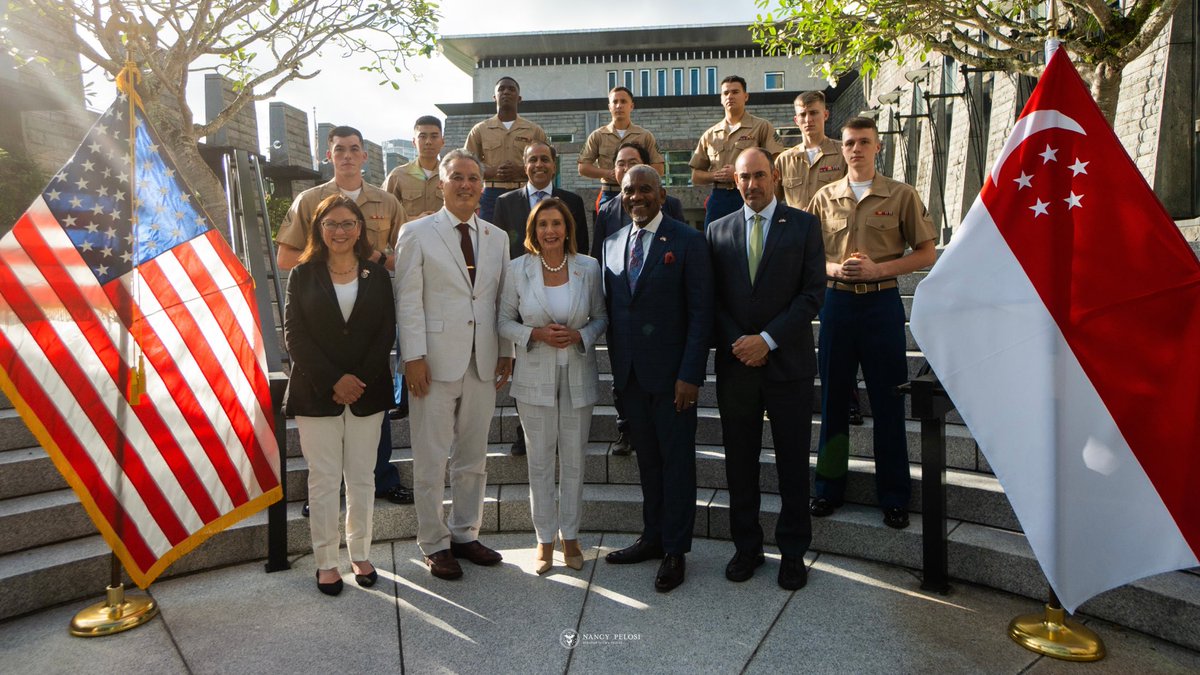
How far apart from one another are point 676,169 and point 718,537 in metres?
11.8

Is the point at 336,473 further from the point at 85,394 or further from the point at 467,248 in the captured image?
the point at 467,248

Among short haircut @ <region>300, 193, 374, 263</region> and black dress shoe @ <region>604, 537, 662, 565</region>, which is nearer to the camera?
short haircut @ <region>300, 193, 374, 263</region>

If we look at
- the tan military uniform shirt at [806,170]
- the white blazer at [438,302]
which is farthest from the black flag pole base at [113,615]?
the tan military uniform shirt at [806,170]

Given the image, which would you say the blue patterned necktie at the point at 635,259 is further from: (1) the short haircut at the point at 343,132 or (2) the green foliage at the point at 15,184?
(2) the green foliage at the point at 15,184

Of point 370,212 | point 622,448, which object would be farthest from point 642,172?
point 370,212

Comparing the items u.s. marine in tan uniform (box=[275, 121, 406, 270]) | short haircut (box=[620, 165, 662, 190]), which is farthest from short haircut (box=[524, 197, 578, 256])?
u.s. marine in tan uniform (box=[275, 121, 406, 270])

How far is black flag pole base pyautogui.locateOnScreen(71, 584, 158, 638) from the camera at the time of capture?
3.14 m

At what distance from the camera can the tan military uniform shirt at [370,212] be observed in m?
4.26

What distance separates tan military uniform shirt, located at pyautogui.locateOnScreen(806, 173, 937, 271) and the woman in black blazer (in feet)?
7.62

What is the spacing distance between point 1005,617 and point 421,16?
7967mm

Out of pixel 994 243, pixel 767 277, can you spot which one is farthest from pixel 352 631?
pixel 994 243

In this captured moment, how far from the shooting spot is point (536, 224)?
11.8 feet

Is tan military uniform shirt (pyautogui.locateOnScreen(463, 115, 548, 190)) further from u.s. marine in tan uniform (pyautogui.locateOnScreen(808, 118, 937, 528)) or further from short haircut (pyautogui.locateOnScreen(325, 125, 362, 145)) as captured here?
u.s. marine in tan uniform (pyautogui.locateOnScreen(808, 118, 937, 528))

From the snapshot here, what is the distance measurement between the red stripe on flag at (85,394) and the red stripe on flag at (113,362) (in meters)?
0.04
